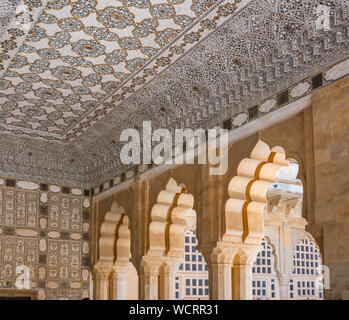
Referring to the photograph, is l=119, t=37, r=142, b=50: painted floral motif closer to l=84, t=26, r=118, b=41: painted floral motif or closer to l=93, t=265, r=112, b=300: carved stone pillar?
l=84, t=26, r=118, b=41: painted floral motif

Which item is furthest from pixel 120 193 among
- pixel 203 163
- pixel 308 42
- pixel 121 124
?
pixel 308 42

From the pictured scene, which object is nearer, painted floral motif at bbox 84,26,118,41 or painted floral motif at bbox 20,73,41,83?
painted floral motif at bbox 84,26,118,41

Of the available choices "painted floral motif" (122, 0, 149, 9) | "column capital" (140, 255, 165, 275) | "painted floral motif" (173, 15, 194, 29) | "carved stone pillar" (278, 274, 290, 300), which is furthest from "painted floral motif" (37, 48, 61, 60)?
"carved stone pillar" (278, 274, 290, 300)

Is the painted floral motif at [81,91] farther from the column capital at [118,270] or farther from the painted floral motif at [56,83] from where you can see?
the column capital at [118,270]

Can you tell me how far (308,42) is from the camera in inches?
213

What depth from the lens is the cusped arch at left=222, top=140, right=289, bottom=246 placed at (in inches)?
261

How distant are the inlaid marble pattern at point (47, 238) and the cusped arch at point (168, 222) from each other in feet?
7.21

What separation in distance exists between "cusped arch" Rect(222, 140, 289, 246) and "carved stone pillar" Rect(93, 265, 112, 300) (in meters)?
3.57

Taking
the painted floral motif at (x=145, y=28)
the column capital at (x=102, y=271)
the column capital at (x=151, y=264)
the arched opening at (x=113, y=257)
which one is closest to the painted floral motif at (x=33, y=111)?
the arched opening at (x=113, y=257)

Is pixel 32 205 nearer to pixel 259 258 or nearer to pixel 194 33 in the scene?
pixel 259 258

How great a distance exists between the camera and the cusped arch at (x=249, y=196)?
6637 mm

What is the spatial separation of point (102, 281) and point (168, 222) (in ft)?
6.79

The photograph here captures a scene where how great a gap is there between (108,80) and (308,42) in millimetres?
2597
